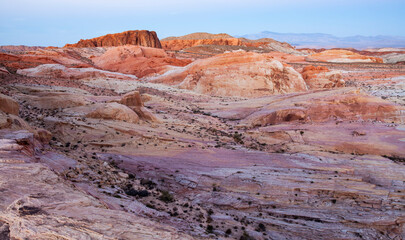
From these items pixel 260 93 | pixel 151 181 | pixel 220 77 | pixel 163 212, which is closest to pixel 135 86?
pixel 220 77

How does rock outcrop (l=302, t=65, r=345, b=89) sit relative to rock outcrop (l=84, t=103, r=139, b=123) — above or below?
above

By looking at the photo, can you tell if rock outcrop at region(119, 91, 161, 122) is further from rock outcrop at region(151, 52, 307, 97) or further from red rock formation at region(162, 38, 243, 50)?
red rock formation at region(162, 38, 243, 50)

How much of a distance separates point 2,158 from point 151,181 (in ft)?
18.8

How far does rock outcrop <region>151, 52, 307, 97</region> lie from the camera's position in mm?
36188

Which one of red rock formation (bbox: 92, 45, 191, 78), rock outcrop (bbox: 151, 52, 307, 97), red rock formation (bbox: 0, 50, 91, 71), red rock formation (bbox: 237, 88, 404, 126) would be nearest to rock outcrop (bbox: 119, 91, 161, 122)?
red rock formation (bbox: 237, 88, 404, 126)

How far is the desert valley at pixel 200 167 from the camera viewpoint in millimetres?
7578

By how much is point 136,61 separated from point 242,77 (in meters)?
23.0

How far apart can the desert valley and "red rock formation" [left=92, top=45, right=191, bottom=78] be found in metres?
22.0

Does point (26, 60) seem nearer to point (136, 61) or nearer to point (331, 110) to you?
point (136, 61)

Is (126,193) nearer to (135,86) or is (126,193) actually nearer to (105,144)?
(105,144)

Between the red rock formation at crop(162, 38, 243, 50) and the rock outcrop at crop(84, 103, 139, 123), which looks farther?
the red rock formation at crop(162, 38, 243, 50)

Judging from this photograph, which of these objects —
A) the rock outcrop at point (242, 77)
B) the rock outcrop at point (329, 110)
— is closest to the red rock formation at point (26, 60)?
the rock outcrop at point (242, 77)

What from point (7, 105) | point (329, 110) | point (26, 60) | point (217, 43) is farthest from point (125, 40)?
point (7, 105)

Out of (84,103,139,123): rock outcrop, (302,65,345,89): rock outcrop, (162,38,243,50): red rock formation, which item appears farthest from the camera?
(162,38,243,50): red rock formation
